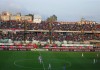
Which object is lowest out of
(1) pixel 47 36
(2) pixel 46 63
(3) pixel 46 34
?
(2) pixel 46 63

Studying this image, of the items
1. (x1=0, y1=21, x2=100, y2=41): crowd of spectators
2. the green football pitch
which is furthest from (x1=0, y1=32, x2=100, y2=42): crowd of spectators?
the green football pitch

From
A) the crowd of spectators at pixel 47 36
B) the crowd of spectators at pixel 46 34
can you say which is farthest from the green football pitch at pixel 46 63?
the crowd of spectators at pixel 46 34

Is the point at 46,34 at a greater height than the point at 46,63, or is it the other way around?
the point at 46,34

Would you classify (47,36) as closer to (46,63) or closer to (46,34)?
(46,34)

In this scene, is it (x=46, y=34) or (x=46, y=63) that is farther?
(x=46, y=34)

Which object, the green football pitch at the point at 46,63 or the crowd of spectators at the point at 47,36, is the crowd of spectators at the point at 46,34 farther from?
the green football pitch at the point at 46,63

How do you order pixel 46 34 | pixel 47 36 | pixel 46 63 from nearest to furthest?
pixel 46 63 → pixel 47 36 → pixel 46 34

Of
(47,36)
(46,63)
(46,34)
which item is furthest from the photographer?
(46,34)

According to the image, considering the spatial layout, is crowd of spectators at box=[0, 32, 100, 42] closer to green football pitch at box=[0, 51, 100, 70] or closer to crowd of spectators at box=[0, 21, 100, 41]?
crowd of spectators at box=[0, 21, 100, 41]

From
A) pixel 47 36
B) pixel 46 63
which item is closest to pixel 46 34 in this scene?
pixel 47 36

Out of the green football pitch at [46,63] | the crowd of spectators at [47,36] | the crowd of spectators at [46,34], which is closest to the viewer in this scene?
the green football pitch at [46,63]

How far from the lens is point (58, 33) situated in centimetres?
8669

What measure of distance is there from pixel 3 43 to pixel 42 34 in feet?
65.9

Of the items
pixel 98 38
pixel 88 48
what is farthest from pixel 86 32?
pixel 88 48
